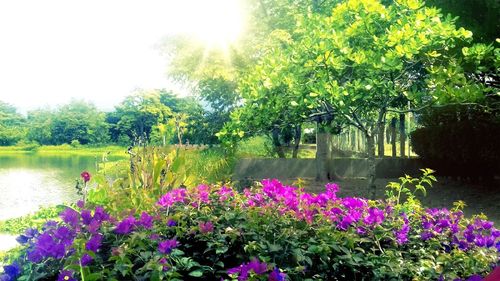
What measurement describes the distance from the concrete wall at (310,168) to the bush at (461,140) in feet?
3.75

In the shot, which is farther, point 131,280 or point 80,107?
point 80,107

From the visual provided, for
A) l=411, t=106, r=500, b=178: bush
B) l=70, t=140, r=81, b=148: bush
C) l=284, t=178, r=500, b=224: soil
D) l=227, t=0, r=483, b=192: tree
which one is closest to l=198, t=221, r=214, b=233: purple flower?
l=227, t=0, r=483, b=192: tree

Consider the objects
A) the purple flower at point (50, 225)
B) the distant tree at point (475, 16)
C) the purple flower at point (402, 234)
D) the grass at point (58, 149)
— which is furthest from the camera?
the grass at point (58, 149)

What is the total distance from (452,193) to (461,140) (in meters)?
1.40

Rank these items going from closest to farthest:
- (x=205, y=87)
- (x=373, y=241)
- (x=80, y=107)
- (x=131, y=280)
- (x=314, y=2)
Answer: (x=131, y=280) → (x=373, y=241) → (x=314, y=2) → (x=205, y=87) → (x=80, y=107)

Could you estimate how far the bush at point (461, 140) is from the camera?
1096 cm

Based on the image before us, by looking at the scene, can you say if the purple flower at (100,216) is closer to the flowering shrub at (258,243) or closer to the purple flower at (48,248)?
the flowering shrub at (258,243)

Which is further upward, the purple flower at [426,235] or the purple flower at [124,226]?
the purple flower at [124,226]

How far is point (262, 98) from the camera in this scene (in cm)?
787

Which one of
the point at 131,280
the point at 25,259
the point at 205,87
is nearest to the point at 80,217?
the point at 25,259

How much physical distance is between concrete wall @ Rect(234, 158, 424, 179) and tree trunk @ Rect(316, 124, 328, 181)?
0.82 feet

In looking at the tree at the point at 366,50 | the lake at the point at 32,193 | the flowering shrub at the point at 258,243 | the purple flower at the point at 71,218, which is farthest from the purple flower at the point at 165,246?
the lake at the point at 32,193

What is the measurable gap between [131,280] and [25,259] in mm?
613

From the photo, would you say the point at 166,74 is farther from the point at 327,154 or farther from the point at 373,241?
the point at 373,241
